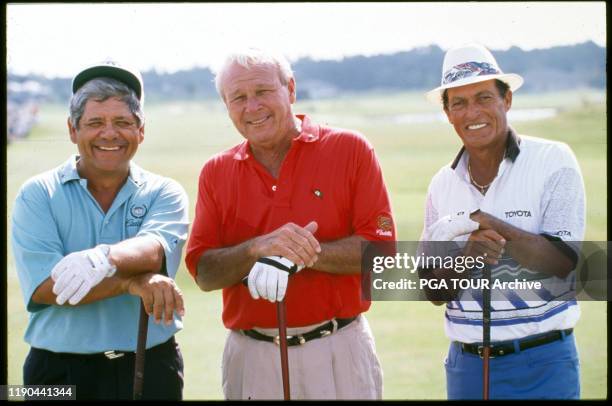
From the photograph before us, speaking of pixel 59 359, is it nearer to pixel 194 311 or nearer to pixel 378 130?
pixel 194 311

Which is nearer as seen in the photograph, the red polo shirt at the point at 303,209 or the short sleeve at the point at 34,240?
the short sleeve at the point at 34,240

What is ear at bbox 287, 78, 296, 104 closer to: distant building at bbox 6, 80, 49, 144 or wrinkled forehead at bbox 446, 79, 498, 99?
wrinkled forehead at bbox 446, 79, 498, 99

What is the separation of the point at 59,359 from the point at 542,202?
6.26 ft

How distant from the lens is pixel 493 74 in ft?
10.2

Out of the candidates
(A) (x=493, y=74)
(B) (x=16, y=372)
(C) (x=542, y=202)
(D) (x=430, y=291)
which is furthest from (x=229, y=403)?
(B) (x=16, y=372)

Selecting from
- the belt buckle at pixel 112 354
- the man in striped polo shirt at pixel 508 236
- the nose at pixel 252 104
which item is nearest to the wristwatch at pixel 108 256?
the belt buckle at pixel 112 354

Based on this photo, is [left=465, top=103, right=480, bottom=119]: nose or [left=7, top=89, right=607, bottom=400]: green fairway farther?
[left=7, top=89, right=607, bottom=400]: green fairway

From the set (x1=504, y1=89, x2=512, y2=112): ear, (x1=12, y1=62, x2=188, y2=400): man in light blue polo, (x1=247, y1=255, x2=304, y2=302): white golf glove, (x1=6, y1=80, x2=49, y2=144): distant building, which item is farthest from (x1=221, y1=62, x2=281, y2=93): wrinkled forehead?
(x1=6, y1=80, x2=49, y2=144): distant building

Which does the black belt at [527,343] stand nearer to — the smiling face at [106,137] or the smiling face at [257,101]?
the smiling face at [257,101]

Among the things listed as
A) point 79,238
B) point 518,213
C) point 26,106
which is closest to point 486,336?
point 518,213

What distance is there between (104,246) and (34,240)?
0.91 feet

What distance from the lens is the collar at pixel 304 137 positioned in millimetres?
3119

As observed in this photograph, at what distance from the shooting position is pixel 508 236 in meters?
2.91

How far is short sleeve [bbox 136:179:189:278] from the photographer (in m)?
2.99
